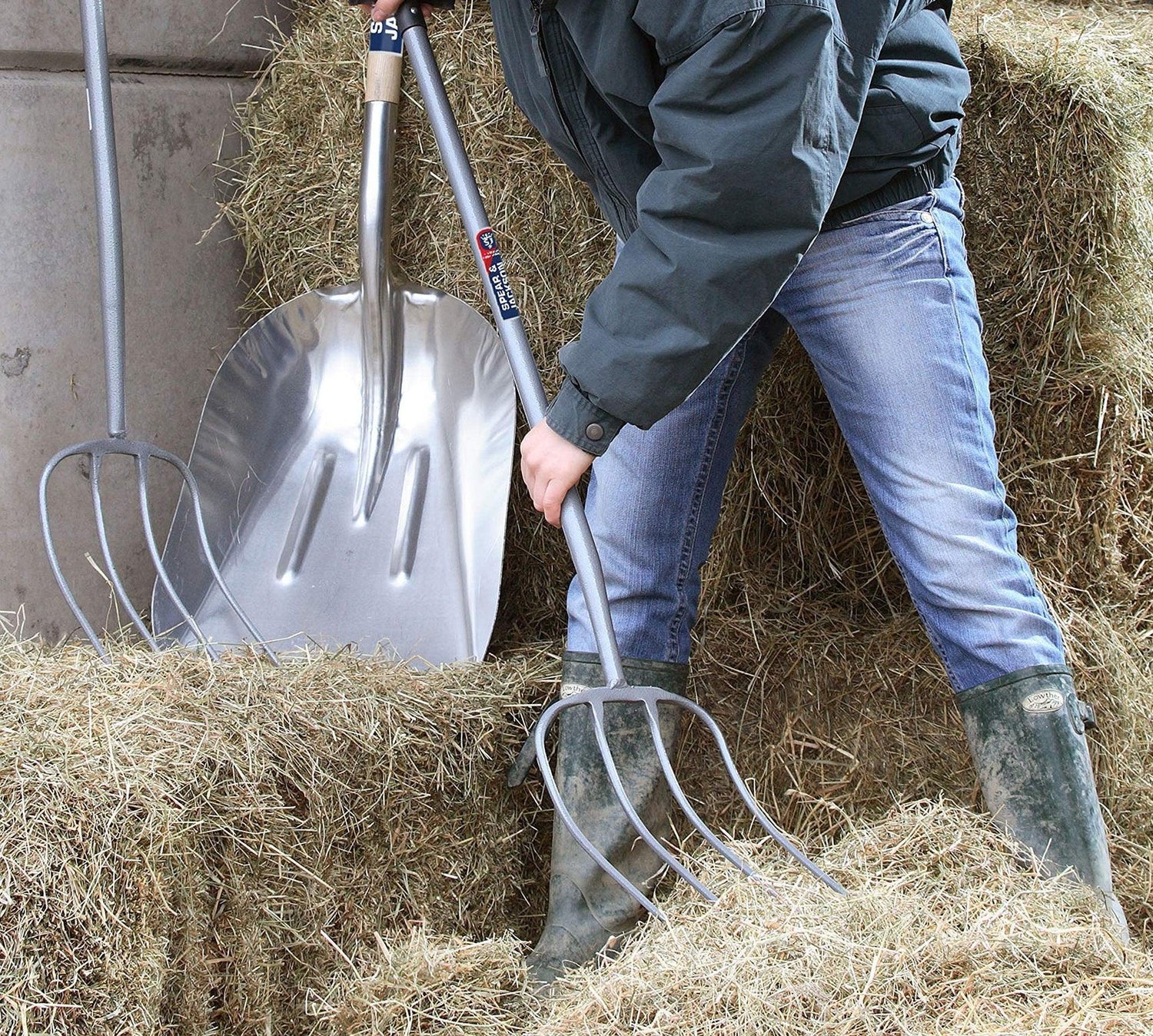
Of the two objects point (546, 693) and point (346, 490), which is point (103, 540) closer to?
point (346, 490)

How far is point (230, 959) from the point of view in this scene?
1400 millimetres

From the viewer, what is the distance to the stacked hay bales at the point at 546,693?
1.18 metres

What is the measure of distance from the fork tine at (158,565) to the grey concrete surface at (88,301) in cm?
26

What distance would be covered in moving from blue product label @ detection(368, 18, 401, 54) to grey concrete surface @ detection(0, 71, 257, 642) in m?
0.42

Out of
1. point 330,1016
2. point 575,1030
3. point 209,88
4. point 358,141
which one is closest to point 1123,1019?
point 575,1030

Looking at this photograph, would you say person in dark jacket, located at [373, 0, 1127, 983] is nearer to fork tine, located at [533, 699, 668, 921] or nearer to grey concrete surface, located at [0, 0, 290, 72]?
fork tine, located at [533, 699, 668, 921]

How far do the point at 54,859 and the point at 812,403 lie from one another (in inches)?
46.5

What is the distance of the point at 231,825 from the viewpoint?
4.54 feet

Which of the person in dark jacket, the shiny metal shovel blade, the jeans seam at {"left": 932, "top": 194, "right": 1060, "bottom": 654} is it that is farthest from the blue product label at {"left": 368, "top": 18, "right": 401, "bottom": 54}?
the jeans seam at {"left": 932, "top": 194, "right": 1060, "bottom": 654}

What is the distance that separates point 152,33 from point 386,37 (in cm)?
45

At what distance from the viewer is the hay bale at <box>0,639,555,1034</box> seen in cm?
122

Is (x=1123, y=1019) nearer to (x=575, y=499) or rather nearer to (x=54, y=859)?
(x=575, y=499)

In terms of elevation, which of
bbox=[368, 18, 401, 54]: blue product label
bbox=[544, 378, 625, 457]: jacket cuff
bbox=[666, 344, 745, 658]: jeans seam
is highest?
bbox=[368, 18, 401, 54]: blue product label

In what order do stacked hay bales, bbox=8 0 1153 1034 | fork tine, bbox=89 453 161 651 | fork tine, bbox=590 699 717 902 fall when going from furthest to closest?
fork tine, bbox=89 453 161 651 → fork tine, bbox=590 699 717 902 → stacked hay bales, bbox=8 0 1153 1034
